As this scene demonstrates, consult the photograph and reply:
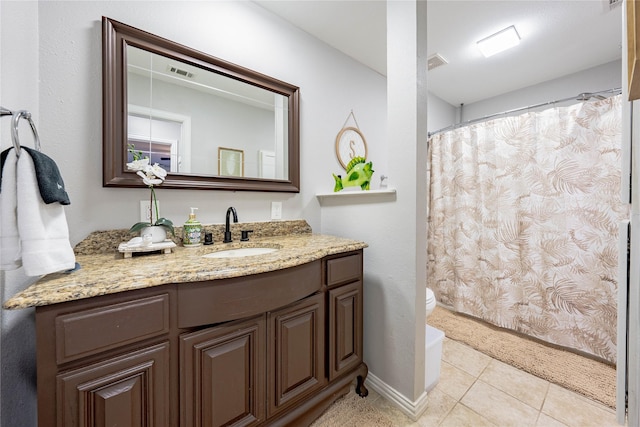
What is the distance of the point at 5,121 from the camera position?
2.53 ft

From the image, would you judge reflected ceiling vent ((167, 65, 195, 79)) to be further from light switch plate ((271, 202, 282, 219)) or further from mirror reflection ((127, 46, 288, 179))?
light switch plate ((271, 202, 282, 219))

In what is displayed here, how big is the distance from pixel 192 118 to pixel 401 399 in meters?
1.93

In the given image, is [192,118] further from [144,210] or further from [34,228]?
[34,228]

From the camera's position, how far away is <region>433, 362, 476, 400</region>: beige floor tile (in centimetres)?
144

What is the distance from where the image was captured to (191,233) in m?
1.27

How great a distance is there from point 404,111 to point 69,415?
5.45 feet

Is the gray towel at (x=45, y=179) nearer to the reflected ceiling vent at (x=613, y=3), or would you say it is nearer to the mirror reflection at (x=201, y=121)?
the mirror reflection at (x=201, y=121)

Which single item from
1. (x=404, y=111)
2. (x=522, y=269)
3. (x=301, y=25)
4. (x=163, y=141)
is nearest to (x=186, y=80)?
(x=163, y=141)

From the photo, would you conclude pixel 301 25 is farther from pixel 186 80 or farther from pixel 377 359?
pixel 377 359

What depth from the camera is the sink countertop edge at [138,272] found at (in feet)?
Answer: 2.06

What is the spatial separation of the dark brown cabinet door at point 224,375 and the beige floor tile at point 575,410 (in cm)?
154

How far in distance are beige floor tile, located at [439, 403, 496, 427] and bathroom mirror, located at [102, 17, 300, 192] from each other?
5.16 feet

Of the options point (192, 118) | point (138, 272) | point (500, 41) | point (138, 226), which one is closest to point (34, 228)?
point (138, 272)

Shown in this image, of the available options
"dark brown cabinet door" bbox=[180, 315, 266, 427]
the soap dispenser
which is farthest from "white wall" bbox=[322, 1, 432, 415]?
the soap dispenser
